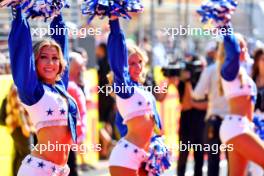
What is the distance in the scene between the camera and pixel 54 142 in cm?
498

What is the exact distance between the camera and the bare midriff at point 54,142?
4.96m

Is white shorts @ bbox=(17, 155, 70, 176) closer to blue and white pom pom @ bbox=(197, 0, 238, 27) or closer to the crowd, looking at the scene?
the crowd

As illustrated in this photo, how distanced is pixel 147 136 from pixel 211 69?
2472 mm

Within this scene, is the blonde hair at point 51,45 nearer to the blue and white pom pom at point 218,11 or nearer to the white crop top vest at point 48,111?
the white crop top vest at point 48,111

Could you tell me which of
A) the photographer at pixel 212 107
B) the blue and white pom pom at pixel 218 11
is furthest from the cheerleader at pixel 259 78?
the blue and white pom pom at pixel 218 11

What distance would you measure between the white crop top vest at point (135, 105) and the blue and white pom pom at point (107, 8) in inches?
25.4

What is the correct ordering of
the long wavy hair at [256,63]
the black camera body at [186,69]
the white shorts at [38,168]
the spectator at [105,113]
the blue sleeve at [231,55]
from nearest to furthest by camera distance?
the white shorts at [38,168] < the blue sleeve at [231,55] < the long wavy hair at [256,63] < the black camera body at [186,69] < the spectator at [105,113]

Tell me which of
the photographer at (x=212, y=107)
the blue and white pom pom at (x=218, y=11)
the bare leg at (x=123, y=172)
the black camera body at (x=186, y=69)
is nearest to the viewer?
the bare leg at (x=123, y=172)

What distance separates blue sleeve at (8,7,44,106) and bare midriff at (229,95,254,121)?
7.69 feet

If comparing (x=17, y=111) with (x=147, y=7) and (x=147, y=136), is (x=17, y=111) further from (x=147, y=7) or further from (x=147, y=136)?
(x=147, y=7)

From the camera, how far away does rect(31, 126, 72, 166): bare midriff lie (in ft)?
16.3

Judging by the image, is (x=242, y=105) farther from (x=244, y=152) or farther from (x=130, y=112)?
(x=130, y=112)

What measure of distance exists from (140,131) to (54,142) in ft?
3.29

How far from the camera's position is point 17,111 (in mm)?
7270
